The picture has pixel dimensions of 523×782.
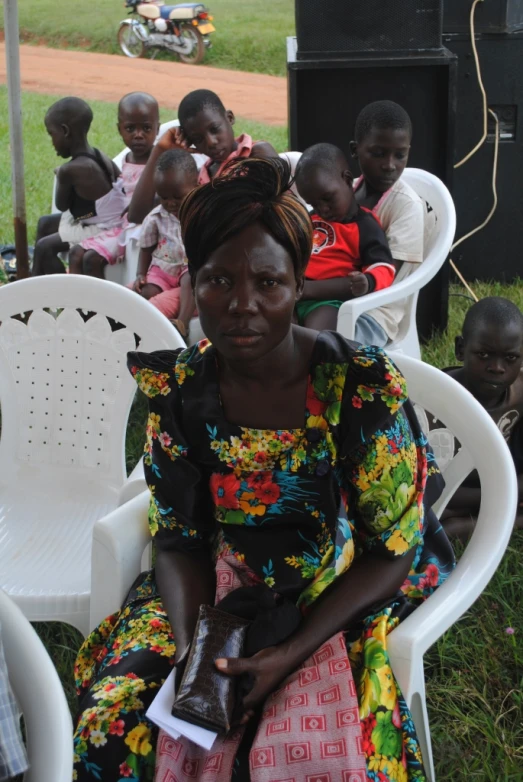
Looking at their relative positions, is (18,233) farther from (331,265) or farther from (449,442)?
(449,442)

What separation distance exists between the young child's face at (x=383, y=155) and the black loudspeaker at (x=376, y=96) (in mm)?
800

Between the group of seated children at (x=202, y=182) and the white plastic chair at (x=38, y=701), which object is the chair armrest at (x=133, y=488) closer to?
the white plastic chair at (x=38, y=701)

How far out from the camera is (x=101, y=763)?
148cm

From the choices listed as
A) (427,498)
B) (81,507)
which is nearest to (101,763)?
(427,498)

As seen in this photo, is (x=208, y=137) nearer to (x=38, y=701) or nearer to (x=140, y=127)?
(x=140, y=127)

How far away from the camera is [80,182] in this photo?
4.20m

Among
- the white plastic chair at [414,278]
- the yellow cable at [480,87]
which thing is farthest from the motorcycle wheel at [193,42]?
the white plastic chair at [414,278]

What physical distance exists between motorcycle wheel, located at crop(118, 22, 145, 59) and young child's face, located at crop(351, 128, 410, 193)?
1313 cm

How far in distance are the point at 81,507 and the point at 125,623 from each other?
711 millimetres

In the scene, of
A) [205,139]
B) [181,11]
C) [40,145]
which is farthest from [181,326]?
[181,11]

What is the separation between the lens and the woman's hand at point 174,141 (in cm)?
367

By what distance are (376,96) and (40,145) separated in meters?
5.89

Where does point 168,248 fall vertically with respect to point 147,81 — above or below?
below

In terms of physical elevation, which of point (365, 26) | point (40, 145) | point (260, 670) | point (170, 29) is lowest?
point (260, 670)
